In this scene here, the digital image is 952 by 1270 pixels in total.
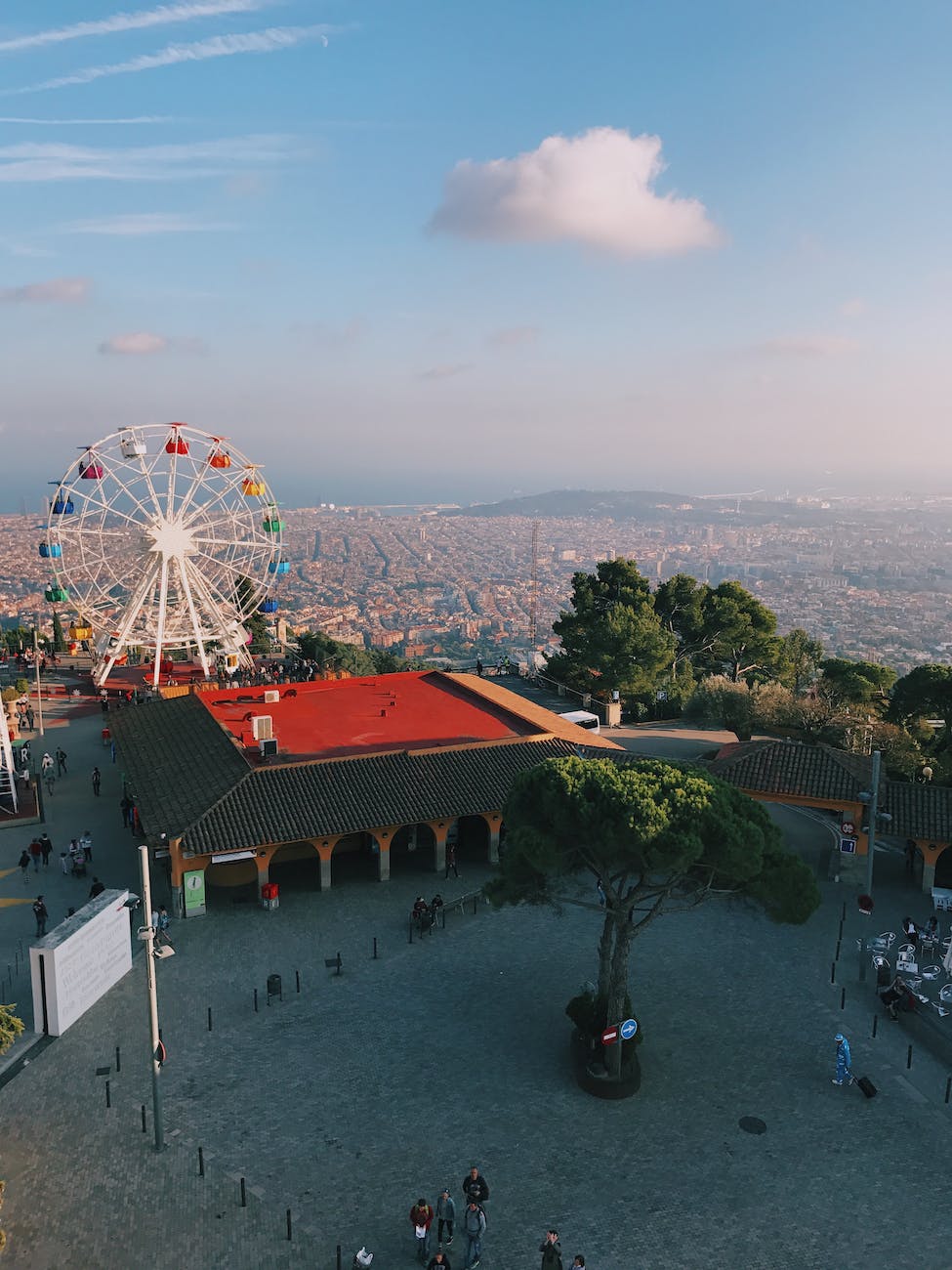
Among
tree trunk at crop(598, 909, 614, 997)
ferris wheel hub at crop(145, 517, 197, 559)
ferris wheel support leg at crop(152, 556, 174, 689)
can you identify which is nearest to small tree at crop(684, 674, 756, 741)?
tree trunk at crop(598, 909, 614, 997)

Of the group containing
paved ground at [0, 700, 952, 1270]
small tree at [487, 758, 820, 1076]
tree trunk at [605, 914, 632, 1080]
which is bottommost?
paved ground at [0, 700, 952, 1270]

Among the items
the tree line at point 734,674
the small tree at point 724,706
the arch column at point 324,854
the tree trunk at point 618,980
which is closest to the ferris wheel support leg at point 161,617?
the tree line at point 734,674

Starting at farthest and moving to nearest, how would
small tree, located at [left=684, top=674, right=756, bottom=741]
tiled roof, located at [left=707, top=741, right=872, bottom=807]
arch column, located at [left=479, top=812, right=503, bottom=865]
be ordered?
small tree, located at [left=684, top=674, right=756, bottom=741], arch column, located at [left=479, top=812, right=503, bottom=865], tiled roof, located at [left=707, top=741, right=872, bottom=807]

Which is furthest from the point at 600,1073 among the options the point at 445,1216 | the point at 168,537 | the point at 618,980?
the point at 168,537

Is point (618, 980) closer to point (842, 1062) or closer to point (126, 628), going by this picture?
point (842, 1062)

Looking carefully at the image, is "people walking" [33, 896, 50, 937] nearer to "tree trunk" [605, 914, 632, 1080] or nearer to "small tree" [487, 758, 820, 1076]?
"small tree" [487, 758, 820, 1076]

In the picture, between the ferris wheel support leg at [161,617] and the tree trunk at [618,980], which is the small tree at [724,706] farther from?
the ferris wheel support leg at [161,617]

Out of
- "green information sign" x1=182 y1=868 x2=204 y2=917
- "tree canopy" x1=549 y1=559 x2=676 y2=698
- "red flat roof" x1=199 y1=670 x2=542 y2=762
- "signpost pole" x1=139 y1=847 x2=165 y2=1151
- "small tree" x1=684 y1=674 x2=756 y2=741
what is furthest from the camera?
"tree canopy" x1=549 y1=559 x2=676 y2=698
